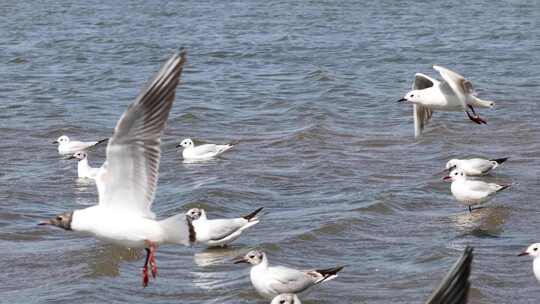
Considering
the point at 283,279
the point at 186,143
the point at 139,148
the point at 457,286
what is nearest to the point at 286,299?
the point at 283,279

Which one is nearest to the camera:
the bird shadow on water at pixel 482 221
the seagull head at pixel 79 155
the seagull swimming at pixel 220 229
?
the seagull swimming at pixel 220 229

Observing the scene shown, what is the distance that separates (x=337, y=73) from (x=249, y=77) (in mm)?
1648

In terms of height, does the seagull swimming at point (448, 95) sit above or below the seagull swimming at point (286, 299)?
above

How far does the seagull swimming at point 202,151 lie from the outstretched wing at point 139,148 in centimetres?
719

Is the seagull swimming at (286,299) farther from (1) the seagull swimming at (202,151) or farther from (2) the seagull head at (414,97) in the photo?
(1) the seagull swimming at (202,151)

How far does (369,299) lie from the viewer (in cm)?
806

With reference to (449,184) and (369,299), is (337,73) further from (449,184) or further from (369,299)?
(369,299)

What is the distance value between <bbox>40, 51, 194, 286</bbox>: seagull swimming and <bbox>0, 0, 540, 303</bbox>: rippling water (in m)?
1.92

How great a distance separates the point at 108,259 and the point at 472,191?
366 centimetres

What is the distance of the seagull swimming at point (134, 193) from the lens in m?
6.04

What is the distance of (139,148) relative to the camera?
616 cm

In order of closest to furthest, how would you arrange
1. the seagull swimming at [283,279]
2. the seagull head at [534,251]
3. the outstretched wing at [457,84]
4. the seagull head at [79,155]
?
the seagull swimming at [283,279] < the seagull head at [534,251] < the outstretched wing at [457,84] < the seagull head at [79,155]

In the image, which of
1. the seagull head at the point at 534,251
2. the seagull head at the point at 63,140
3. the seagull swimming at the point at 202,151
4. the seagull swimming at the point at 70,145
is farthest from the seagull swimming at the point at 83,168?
the seagull head at the point at 534,251

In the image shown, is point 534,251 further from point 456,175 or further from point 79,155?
point 79,155
